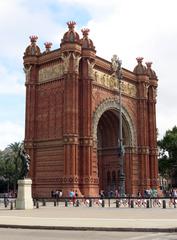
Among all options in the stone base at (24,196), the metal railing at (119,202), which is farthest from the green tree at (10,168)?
the stone base at (24,196)

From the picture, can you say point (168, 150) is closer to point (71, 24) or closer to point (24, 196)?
point (71, 24)

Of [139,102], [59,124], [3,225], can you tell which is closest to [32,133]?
[59,124]

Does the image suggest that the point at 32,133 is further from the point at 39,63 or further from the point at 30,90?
the point at 39,63

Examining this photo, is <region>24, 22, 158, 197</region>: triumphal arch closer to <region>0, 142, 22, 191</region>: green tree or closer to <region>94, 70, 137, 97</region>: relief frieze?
<region>94, 70, 137, 97</region>: relief frieze

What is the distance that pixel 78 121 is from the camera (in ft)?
164

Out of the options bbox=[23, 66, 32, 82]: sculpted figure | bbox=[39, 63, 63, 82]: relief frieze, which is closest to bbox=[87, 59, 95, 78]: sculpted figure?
bbox=[39, 63, 63, 82]: relief frieze

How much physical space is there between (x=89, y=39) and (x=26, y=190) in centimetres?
2487

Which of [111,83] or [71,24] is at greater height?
[71,24]

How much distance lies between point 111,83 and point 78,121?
1056 centimetres

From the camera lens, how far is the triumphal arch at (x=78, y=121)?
161ft

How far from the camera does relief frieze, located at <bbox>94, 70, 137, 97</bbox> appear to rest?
55.5 metres

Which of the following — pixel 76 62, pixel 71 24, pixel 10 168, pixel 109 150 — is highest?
pixel 71 24

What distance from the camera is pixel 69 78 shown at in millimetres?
49500

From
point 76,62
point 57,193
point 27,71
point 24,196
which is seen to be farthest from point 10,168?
point 24,196
